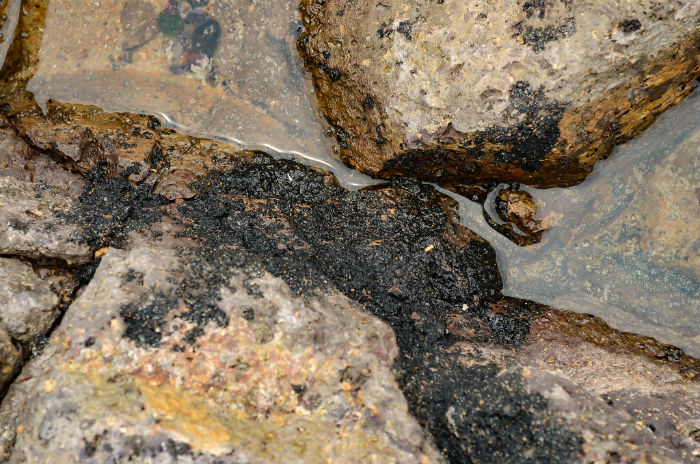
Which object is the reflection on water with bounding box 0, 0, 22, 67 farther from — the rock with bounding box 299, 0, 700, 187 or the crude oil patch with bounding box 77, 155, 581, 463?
the rock with bounding box 299, 0, 700, 187

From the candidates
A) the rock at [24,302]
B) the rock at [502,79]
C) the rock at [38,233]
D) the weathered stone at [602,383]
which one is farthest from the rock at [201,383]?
the rock at [502,79]

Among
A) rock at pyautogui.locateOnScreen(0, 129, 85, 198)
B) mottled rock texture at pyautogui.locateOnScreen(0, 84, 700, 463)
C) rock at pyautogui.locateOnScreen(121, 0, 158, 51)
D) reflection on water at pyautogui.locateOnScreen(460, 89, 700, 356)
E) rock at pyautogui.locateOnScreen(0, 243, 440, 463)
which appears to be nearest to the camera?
rock at pyautogui.locateOnScreen(0, 243, 440, 463)

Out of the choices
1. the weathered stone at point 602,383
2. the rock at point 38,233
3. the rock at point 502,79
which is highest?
the rock at point 502,79

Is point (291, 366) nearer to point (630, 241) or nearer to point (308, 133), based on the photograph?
point (308, 133)

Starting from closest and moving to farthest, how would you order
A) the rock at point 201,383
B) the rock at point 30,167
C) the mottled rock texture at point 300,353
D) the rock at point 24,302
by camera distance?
the rock at point 201,383
the mottled rock texture at point 300,353
the rock at point 24,302
the rock at point 30,167

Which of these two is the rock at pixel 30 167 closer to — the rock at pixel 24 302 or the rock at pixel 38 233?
the rock at pixel 38 233

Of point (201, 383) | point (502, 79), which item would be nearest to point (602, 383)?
point (502, 79)

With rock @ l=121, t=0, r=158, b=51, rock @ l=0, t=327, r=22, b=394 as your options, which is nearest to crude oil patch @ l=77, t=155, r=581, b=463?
rock @ l=0, t=327, r=22, b=394

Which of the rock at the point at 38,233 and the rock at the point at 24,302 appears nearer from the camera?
the rock at the point at 24,302
